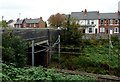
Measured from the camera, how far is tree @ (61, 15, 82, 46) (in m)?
15.1

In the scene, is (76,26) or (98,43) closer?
(76,26)

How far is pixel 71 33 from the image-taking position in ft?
50.0

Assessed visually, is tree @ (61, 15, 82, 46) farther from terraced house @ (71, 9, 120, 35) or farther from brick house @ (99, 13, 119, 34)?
brick house @ (99, 13, 119, 34)

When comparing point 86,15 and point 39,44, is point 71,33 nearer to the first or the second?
point 39,44

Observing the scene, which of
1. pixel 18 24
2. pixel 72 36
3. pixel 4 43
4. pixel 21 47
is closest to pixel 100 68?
pixel 72 36

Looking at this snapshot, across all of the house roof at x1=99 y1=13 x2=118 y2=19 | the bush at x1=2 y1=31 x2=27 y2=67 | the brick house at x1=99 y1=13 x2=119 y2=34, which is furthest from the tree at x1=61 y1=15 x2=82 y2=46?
the house roof at x1=99 y1=13 x2=118 y2=19

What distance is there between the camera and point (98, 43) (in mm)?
17359

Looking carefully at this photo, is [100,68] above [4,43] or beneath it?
beneath

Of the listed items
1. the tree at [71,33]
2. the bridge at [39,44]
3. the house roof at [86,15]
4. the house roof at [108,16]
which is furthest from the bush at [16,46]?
the house roof at [108,16]

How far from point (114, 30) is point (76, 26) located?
60.7ft

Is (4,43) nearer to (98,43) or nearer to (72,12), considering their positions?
(98,43)

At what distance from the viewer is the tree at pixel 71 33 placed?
1511 centimetres

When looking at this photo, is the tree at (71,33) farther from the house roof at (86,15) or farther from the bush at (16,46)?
the house roof at (86,15)

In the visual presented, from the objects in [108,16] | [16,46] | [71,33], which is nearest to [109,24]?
[108,16]
